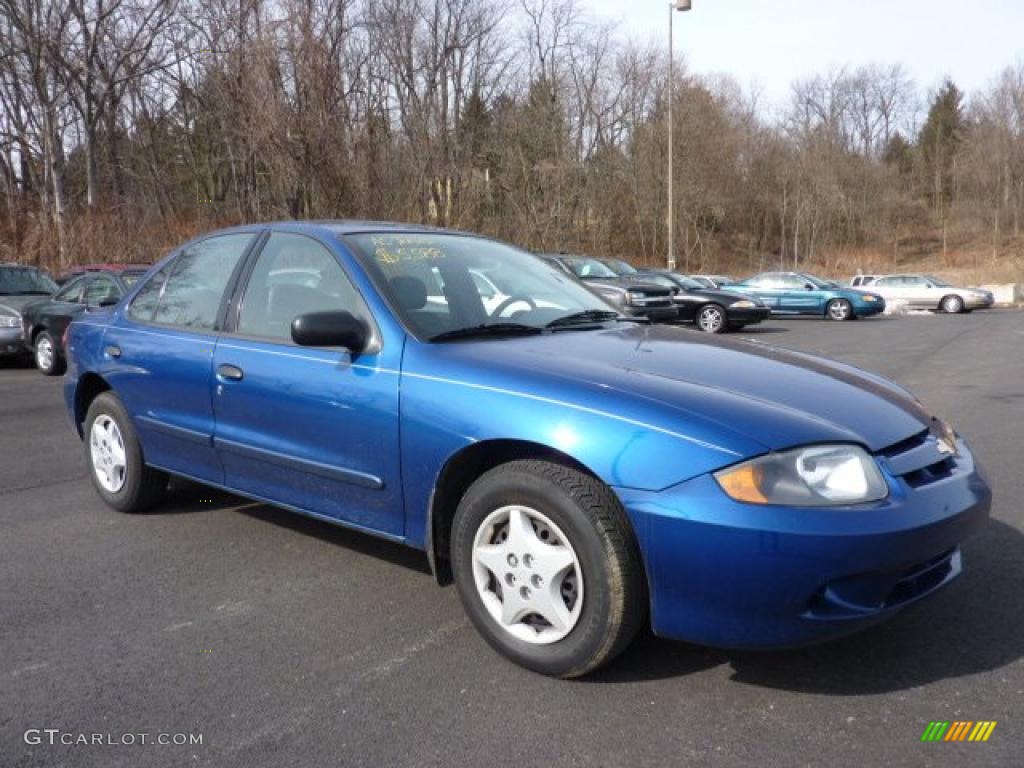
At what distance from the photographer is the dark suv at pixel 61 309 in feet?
39.2

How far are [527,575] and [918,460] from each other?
1.34 meters

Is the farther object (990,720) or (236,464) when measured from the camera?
(236,464)

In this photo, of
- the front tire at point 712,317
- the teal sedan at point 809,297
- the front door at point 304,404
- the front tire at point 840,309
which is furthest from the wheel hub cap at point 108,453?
the front tire at point 840,309

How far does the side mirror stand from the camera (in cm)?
Result: 334

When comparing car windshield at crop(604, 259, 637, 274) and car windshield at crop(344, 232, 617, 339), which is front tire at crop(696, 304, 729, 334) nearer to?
car windshield at crop(604, 259, 637, 274)

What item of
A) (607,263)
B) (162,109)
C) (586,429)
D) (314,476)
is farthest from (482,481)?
(162,109)

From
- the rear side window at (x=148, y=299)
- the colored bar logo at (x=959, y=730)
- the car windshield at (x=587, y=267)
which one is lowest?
the colored bar logo at (x=959, y=730)

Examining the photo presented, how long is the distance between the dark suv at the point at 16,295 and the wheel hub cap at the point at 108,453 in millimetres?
8743

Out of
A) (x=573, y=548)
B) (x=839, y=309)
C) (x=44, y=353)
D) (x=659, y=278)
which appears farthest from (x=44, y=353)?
(x=839, y=309)

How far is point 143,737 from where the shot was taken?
2.63m

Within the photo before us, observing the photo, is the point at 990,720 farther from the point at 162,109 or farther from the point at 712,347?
the point at 162,109

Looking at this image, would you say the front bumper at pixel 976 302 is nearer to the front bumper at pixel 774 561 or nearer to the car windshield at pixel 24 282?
the car windshield at pixel 24 282

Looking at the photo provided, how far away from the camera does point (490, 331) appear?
360cm

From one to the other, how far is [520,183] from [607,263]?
14.4 metres
